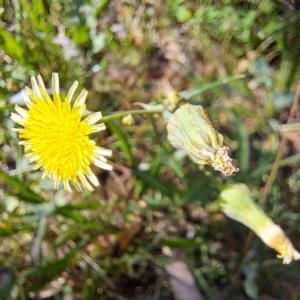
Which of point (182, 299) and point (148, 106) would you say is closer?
point (148, 106)

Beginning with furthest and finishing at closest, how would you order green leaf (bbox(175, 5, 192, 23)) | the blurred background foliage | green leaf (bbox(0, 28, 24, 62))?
green leaf (bbox(175, 5, 192, 23)) < the blurred background foliage < green leaf (bbox(0, 28, 24, 62))

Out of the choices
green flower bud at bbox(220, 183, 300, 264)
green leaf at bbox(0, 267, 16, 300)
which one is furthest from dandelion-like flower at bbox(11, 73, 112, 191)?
green leaf at bbox(0, 267, 16, 300)

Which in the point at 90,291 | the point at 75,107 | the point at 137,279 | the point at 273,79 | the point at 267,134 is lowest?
the point at 137,279

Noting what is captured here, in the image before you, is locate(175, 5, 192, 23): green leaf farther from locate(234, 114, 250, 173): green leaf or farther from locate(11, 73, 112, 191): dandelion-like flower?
locate(11, 73, 112, 191): dandelion-like flower

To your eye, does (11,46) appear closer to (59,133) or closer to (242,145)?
(59,133)

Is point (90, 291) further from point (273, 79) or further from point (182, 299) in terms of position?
point (273, 79)

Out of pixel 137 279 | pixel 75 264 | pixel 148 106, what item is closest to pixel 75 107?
pixel 148 106
